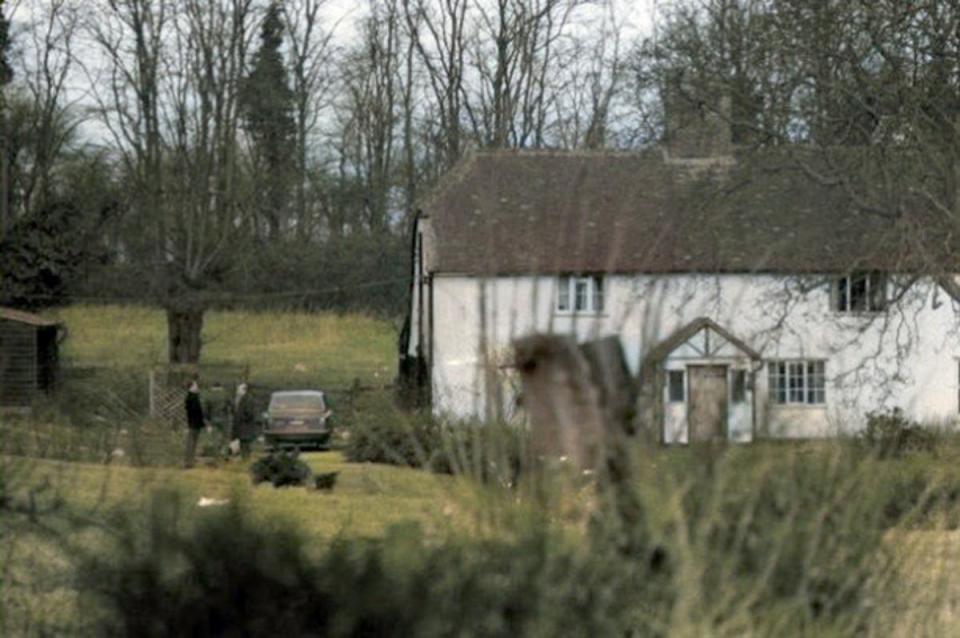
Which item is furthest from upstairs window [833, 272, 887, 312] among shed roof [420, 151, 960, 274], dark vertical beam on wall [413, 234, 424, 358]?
dark vertical beam on wall [413, 234, 424, 358]

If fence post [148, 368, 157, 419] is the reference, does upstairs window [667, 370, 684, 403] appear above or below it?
above

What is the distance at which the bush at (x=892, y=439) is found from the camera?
6.37m

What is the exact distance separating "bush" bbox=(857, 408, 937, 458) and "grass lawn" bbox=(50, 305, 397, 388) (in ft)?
111

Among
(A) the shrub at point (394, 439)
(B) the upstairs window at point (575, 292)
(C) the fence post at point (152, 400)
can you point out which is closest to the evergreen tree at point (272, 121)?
(A) the shrub at point (394, 439)

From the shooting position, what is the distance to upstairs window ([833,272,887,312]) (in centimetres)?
2752

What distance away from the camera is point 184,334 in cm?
4584

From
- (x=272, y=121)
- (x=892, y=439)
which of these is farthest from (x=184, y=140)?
(x=892, y=439)

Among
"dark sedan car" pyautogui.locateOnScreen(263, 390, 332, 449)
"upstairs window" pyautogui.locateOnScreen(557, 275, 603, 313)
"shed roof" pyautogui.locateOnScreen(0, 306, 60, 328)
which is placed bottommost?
"dark sedan car" pyautogui.locateOnScreen(263, 390, 332, 449)

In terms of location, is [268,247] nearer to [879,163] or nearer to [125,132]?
[125,132]

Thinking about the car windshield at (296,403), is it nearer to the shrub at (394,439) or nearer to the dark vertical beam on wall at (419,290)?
the dark vertical beam on wall at (419,290)

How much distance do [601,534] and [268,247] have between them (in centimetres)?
4716

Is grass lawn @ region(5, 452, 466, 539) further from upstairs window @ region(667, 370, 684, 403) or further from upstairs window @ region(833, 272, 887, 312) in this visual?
upstairs window @ region(833, 272, 887, 312)

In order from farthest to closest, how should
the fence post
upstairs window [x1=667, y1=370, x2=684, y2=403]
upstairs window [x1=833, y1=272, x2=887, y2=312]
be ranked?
upstairs window [x1=833, y1=272, x2=887, y2=312], the fence post, upstairs window [x1=667, y1=370, x2=684, y2=403]

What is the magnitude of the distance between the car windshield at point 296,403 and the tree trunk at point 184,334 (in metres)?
7.60
